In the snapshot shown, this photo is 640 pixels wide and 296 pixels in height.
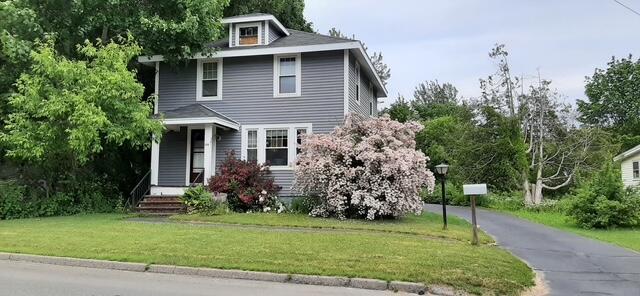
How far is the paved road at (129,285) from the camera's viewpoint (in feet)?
23.6

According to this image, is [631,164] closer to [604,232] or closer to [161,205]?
[604,232]

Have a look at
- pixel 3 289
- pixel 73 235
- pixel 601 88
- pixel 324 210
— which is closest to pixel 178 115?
pixel 324 210

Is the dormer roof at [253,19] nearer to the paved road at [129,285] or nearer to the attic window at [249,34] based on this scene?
the attic window at [249,34]

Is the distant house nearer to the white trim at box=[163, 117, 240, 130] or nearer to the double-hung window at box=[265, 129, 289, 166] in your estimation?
the double-hung window at box=[265, 129, 289, 166]

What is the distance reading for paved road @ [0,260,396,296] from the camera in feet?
23.6

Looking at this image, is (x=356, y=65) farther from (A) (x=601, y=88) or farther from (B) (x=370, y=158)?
(A) (x=601, y=88)

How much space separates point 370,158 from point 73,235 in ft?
26.5

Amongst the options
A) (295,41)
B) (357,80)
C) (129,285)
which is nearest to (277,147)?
(295,41)

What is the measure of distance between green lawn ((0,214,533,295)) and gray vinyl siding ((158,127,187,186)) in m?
6.64

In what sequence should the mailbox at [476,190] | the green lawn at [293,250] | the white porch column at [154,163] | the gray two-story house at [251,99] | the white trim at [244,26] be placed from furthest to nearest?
the white trim at [244,26] < the white porch column at [154,163] < the gray two-story house at [251,99] < the mailbox at [476,190] < the green lawn at [293,250]

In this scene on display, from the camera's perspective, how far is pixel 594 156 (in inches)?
1035

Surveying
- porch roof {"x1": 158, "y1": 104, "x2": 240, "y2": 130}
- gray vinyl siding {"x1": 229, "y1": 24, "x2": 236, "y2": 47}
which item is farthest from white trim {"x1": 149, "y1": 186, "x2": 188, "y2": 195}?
gray vinyl siding {"x1": 229, "y1": 24, "x2": 236, "y2": 47}

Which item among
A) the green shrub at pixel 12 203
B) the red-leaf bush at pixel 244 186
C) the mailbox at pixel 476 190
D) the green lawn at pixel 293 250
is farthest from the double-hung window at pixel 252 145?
the mailbox at pixel 476 190

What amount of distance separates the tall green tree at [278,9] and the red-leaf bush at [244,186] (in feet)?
40.1
